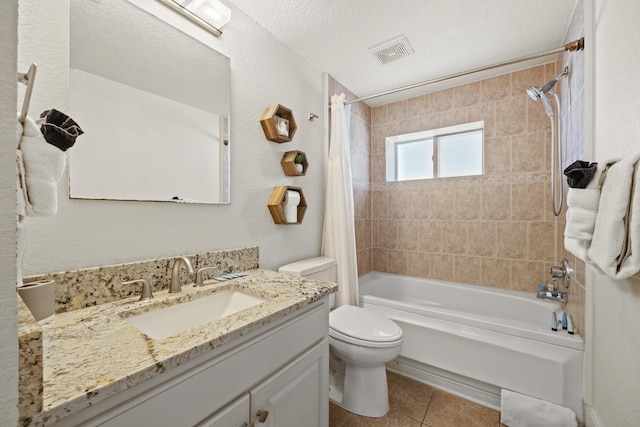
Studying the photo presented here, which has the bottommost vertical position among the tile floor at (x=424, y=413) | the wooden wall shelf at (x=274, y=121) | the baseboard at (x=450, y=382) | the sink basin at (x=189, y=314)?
the tile floor at (x=424, y=413)

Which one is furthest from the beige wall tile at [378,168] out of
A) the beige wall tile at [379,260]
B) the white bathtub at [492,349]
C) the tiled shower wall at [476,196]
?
the white bathtub at [492,349]

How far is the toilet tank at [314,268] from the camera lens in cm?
164

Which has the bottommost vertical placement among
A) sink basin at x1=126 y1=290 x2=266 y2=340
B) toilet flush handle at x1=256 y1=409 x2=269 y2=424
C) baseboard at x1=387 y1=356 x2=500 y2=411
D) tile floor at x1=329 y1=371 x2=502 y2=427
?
tile floor at x1=329 y1=371 x2=502 y2=427

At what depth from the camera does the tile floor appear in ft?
4.81

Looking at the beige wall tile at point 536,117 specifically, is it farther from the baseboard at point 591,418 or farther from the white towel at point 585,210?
the baseboard at point 591,418

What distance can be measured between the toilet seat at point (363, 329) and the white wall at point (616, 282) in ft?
2.82

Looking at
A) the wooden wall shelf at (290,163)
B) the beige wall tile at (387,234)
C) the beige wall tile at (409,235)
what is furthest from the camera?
the beige wall tile at (387,234)

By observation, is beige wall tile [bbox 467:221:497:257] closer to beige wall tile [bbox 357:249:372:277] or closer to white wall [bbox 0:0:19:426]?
beige wall tile [bbox 357:249:372:277]

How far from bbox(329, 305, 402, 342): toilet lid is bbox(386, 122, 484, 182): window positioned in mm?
1622

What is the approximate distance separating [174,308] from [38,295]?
384mm

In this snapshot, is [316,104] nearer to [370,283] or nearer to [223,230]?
[223,230]

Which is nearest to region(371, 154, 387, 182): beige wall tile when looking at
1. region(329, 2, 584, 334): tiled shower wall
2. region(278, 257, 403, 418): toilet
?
region(329, 2, 584, 334): tiled shower wall

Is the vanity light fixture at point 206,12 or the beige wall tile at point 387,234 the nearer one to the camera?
the vanity light fixture at point 206,12

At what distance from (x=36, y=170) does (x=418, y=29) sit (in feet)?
6.65
